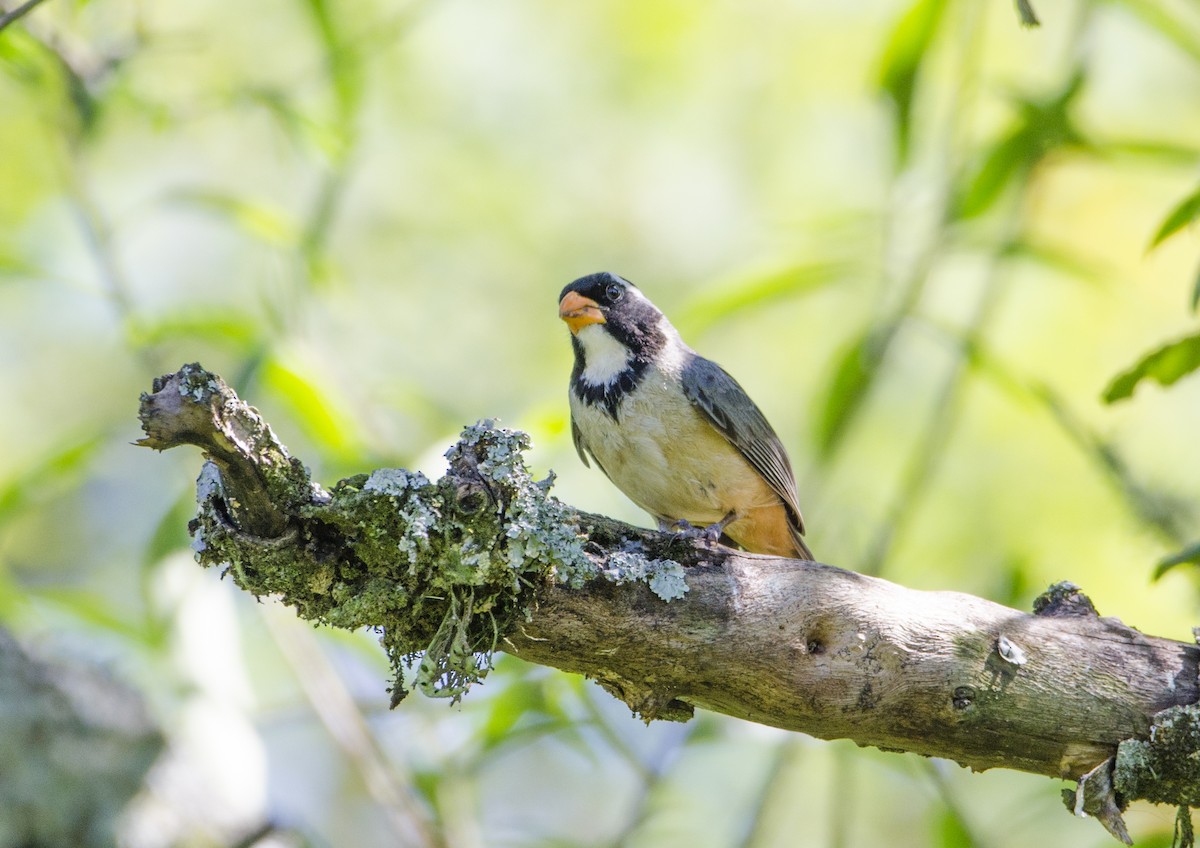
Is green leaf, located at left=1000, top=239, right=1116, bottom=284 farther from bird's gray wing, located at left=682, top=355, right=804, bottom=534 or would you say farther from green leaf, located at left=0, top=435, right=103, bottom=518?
green leaf, located at left=0, top=435, right=103, bottom=518

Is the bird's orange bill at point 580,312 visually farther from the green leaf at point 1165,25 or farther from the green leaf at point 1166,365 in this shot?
the green leaf at point 1165,25

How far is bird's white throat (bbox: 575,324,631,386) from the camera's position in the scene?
192 inches

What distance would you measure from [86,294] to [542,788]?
217 inches

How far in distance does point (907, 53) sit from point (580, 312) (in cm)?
169

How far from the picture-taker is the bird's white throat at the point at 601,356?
16.0 feet

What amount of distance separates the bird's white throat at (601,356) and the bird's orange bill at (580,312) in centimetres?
3

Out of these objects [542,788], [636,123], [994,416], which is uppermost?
[636,123]

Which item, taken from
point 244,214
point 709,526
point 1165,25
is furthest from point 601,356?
point 1165,25

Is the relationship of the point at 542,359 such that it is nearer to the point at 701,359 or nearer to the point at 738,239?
the point at 738,239

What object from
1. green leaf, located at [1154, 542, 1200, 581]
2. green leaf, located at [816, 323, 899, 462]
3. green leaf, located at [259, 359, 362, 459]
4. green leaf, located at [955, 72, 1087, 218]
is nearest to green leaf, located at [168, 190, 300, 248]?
green leaf, located at [259, 359, 362, 459]

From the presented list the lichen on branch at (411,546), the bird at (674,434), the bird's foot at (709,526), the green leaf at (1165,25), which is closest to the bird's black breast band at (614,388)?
the bird at (674,434)

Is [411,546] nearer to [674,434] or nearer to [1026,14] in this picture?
[1026,14]

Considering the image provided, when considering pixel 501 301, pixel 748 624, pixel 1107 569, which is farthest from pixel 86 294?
pixel 1107 569

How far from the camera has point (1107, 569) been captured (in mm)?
7117
